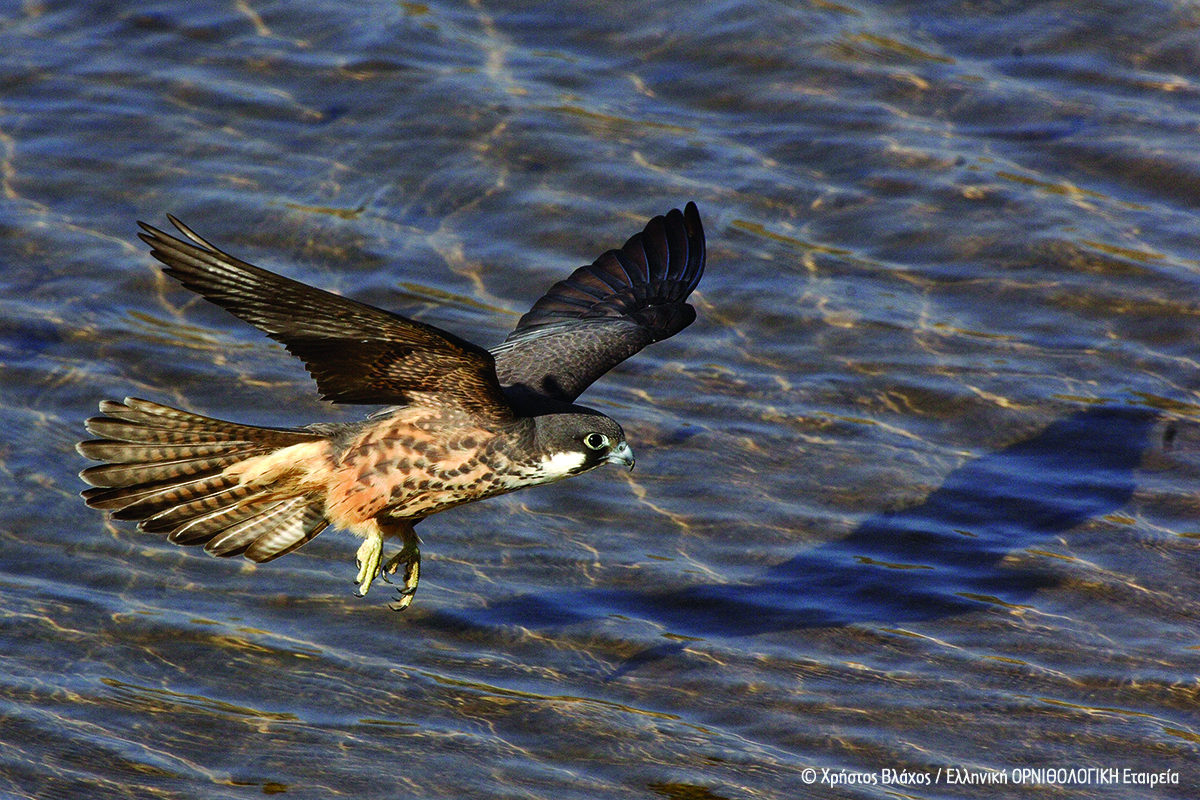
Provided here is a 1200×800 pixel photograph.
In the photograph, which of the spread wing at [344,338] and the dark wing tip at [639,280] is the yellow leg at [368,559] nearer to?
the spread wing at [344,338]

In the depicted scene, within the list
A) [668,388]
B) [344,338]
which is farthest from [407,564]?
[668,388]

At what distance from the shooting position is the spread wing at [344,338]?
4.43m

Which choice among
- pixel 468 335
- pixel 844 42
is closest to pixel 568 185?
pixel 468 335

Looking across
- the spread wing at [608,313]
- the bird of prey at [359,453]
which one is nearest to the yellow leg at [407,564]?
the bird of prey at [359,453]

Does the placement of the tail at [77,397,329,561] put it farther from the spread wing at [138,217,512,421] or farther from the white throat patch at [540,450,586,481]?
the white throat patch at [540,450,586,481]

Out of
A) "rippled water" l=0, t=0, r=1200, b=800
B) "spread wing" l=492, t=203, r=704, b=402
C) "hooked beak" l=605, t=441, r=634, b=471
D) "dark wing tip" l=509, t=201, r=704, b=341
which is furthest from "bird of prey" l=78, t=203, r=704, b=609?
"dark wing tip" l=509, t=201, r=704, b=341

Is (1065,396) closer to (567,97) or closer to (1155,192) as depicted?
(1155,192)

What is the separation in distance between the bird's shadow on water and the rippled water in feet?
0.07

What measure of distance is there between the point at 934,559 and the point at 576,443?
199 centimetres

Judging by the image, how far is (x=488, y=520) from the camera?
21.7ft

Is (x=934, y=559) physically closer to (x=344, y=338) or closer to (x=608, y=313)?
(x=608, y=313)

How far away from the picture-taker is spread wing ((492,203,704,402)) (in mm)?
6008

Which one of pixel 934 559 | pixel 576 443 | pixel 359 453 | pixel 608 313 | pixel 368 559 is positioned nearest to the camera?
pixel 576 443

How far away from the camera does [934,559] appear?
21.2 ft
